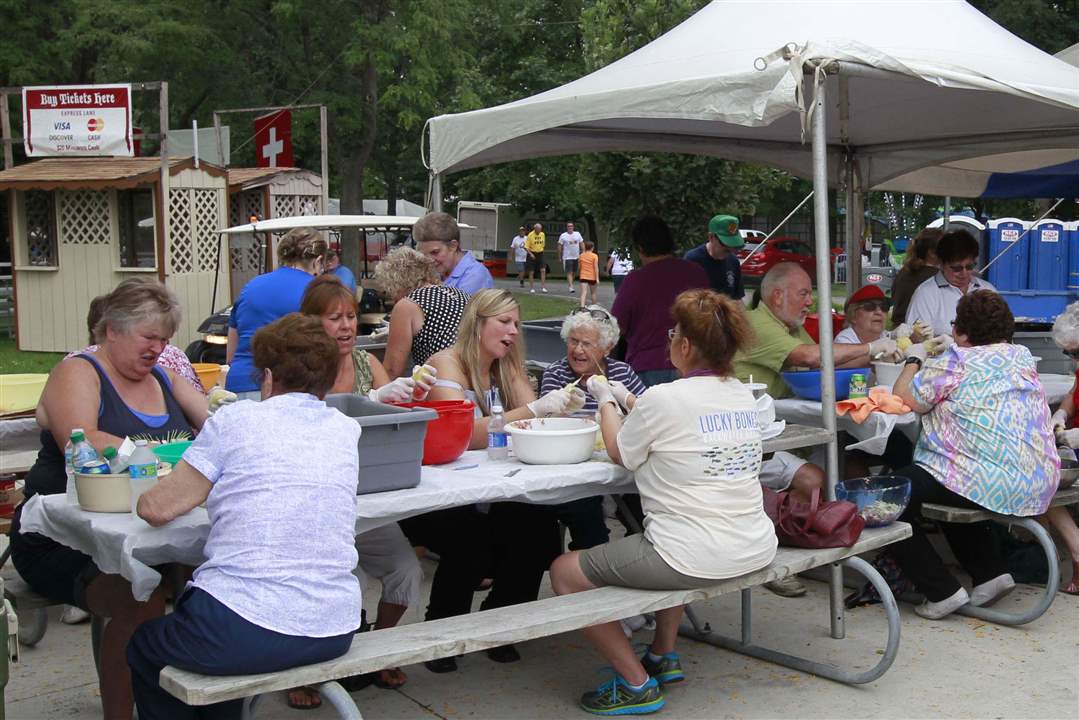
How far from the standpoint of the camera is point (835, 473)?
476 centimetres

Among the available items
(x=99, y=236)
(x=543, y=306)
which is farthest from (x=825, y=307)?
(x=543, y=306)

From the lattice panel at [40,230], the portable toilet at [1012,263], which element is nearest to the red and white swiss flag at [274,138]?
the lattice panel at [40,230]

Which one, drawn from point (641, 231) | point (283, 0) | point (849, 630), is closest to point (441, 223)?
point (641, 231)

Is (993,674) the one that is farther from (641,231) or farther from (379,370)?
(641,231)

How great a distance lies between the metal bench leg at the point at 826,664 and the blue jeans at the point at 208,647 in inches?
76.6

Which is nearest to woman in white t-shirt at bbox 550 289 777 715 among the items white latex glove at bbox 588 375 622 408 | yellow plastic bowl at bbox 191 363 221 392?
white latex glove at bbox 588 375 622 408

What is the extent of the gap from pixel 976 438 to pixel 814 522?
1.08m

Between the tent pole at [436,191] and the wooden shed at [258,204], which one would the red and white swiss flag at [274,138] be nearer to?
the wooden shed at [258,204]

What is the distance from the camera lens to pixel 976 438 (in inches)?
190

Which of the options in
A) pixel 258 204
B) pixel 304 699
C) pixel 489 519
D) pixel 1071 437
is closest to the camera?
pixel 304 699

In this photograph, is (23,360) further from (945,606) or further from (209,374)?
(945,606)

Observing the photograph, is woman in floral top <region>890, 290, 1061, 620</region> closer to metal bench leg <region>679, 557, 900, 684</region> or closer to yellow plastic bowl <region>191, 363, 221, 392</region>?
metal bench leg <region>679, 557, 900, 684</region>

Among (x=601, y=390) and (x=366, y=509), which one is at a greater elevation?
(x=601, y=390)

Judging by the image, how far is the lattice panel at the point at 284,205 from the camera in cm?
1762
